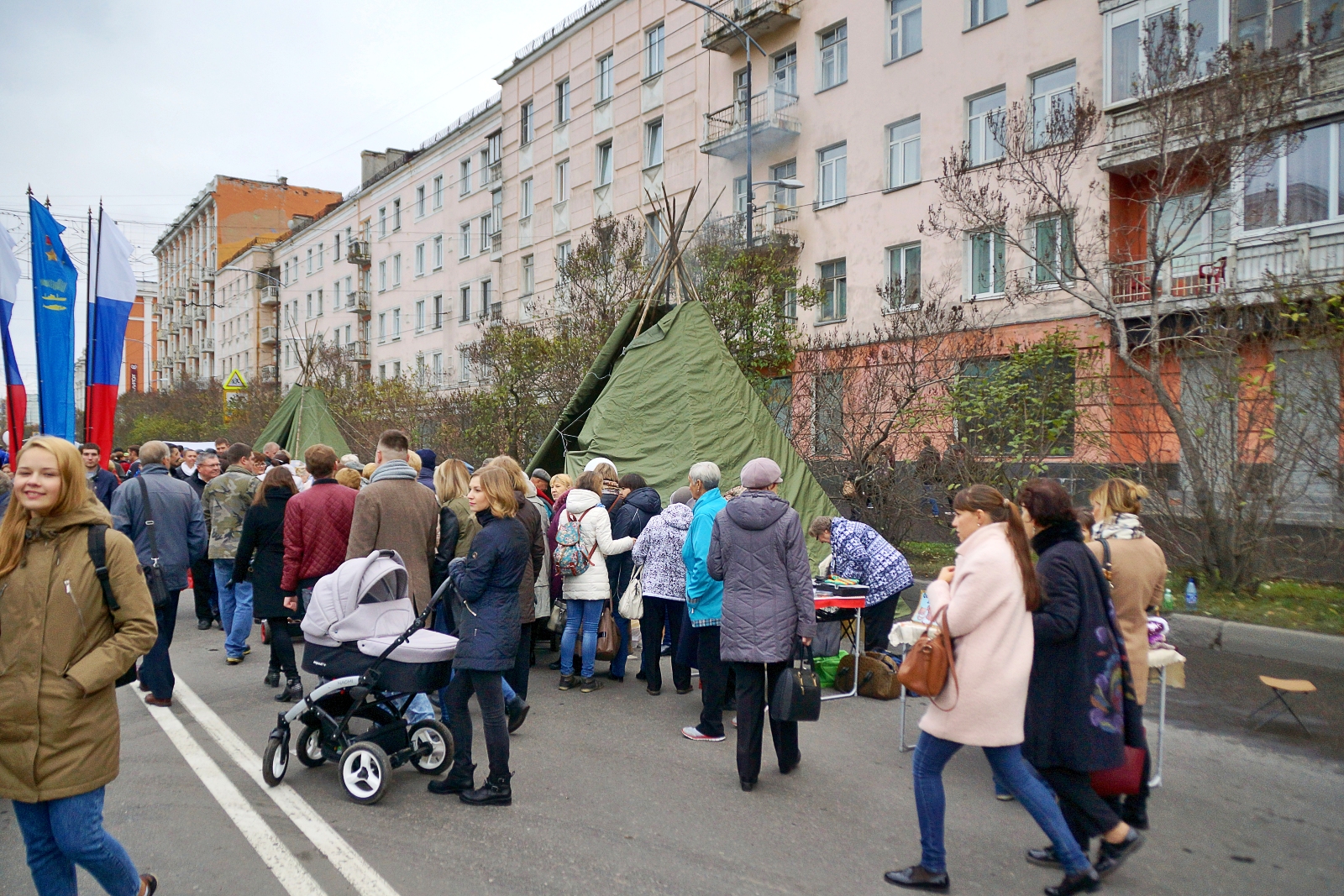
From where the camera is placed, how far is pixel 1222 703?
6805 millimetres

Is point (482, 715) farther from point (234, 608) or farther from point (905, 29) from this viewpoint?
point (905, 29)

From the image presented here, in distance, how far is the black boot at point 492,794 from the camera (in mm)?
4637

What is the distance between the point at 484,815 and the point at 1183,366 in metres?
9.33

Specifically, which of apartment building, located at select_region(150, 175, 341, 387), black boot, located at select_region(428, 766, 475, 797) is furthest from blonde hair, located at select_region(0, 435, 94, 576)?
apartment building, located at select_region(150, 175, 341, 387)

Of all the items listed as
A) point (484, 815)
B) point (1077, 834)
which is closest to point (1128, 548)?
point (1077, 834)

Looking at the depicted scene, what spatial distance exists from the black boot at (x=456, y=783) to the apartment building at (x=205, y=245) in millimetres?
53566

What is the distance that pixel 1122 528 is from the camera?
15.8ft

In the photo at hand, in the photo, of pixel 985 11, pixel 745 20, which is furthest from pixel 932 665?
pixel 745 20

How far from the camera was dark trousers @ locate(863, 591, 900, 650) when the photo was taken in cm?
716

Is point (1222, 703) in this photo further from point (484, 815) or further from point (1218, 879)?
point (484, 815)

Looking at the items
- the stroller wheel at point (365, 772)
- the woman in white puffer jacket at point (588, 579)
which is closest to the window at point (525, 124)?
the woman in white puffer jacket at point (588, 579)

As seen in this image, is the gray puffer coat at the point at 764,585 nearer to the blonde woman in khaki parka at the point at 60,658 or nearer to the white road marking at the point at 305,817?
the white road marking at the point at 305,817

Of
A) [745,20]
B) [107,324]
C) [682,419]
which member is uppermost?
[745,20]

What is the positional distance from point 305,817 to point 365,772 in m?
0.35
